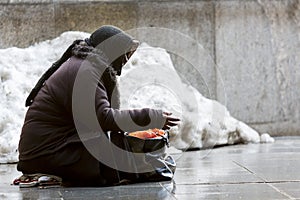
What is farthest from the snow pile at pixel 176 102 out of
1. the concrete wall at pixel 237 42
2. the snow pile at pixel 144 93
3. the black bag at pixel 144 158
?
the black bag at pixel 144 158

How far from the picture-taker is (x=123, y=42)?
434cm

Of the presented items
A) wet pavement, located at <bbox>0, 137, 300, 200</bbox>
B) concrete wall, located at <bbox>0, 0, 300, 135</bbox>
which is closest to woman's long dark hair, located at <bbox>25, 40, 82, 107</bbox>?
wet pavement, located at <bbox>0, 137, 300, 200</bbox>

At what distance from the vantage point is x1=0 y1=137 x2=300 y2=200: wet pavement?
389cm

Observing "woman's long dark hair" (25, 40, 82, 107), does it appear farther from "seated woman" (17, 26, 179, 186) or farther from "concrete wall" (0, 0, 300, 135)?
"concrete wall" (0, 0, 300, 135)

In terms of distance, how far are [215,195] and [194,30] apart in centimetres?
448

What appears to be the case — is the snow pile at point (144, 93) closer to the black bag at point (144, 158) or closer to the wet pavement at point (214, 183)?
the wet pavement at point (214, 183)

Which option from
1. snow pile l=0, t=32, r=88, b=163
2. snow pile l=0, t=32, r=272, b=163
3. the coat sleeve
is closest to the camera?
the coat sleeve

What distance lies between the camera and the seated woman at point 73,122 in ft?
14.0

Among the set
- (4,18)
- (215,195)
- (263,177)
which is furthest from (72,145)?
(4,18)

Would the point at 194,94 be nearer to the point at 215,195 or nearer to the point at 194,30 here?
the point at 194,30

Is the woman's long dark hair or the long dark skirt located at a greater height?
the woman's long dark hair

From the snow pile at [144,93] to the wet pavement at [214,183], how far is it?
714 millimetres

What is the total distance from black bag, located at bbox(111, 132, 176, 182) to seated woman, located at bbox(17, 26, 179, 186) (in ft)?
0.17

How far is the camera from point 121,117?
4133mm
